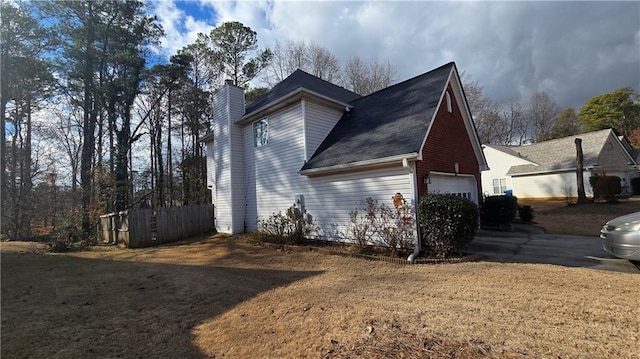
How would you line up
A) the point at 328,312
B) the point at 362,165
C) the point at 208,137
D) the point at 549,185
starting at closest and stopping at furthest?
the point at 328,312, the point at 362,165, the point at 208,137, the point at 549,185

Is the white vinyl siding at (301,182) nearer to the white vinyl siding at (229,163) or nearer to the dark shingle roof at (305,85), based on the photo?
the white vinyl siding at (229,163)

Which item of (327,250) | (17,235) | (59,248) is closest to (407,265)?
(327,250)

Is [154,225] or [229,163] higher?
[229,163]

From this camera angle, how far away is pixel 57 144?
21.1 m

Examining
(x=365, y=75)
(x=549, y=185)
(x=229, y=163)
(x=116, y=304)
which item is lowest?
(x=116, y=304)

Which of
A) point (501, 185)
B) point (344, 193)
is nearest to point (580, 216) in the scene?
point (501, 185)

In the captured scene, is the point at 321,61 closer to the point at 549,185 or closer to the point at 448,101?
the point at 448,101

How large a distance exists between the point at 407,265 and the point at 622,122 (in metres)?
55.5

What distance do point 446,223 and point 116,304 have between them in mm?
7284

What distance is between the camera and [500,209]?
1238 cm

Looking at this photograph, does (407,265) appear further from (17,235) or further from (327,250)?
(17,235)

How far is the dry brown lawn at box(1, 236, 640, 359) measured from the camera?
127 inches

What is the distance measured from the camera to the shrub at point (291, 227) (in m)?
10.2

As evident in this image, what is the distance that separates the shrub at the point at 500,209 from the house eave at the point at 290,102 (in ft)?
24.8
